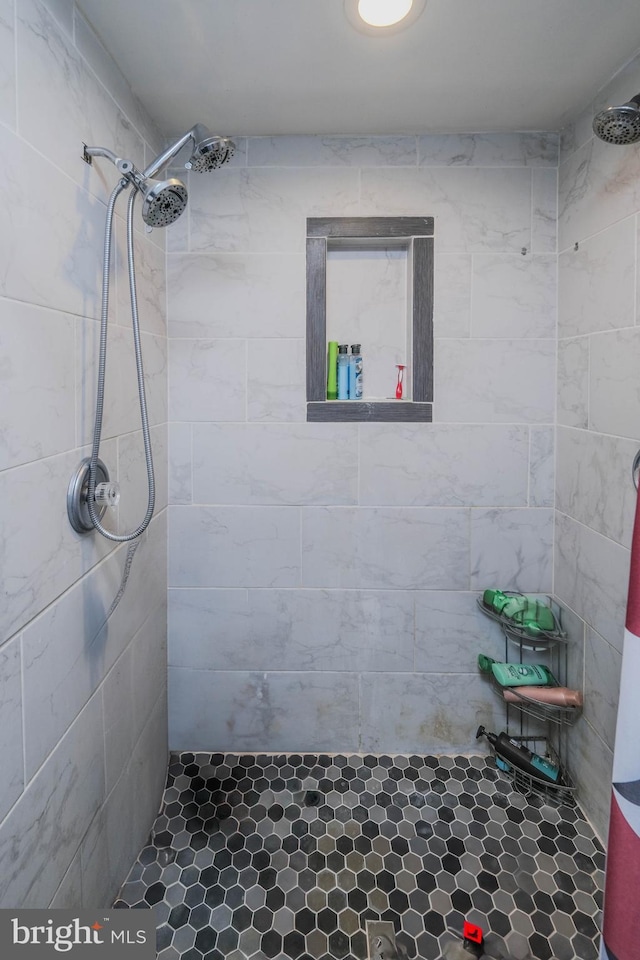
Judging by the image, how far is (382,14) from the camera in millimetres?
1134

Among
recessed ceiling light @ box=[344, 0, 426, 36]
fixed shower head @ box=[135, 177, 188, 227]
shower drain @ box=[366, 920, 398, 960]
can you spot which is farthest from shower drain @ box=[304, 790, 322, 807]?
recessed ceiling light @ box=[344, 0, 426, 36]

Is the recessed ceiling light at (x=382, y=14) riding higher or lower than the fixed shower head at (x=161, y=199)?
higher

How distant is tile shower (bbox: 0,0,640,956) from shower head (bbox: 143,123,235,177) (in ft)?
0.76

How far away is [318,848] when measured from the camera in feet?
4.67

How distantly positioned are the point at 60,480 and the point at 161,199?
62 cm

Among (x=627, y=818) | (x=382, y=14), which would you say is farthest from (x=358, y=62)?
(x=627, y=818)

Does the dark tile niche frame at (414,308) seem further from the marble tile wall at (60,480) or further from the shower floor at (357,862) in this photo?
the shower floor at (357,862)

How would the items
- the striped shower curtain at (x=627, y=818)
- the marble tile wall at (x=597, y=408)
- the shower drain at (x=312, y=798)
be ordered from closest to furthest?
the striped shower curtain at (x=627, y=818)
the marble tile wall at (x=597, y=408)
the shower drain at (x=312, y=798)

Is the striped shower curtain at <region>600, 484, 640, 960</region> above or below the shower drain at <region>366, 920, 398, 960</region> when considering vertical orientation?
above

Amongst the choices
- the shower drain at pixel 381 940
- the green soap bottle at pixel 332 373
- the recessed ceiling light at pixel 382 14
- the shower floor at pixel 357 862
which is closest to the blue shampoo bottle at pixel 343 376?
the green soap bottle at pixel 332 373

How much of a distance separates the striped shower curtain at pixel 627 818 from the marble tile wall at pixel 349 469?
849 mm

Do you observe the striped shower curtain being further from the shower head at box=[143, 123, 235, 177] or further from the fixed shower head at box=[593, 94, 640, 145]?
the shower head at box=[143, 123, 235, 177]

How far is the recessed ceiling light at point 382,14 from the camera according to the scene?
3.63 ft

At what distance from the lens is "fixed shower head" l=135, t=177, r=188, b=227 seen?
1.12 m
